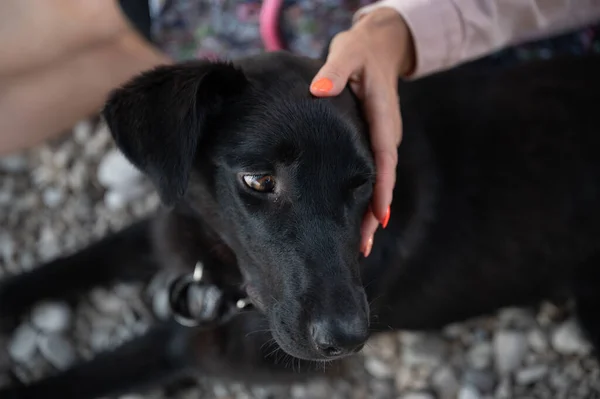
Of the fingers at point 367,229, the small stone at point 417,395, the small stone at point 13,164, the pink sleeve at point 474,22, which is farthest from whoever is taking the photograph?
the small stone at point 13,164

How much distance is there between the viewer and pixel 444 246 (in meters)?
1.62

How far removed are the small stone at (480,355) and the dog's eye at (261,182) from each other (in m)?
0.98

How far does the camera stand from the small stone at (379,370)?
1831mm

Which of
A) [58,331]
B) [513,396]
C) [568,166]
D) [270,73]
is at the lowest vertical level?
[513,396]

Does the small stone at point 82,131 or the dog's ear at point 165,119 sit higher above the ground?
the dog's ear at point 165,119

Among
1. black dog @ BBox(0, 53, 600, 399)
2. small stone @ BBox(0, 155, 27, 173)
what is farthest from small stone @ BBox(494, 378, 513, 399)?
small stone @ BBox(0, 155, 27, 173)

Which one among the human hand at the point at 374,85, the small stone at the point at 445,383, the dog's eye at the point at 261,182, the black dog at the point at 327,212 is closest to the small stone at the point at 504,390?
the small stone at the point at 445,383

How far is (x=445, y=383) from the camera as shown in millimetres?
1814

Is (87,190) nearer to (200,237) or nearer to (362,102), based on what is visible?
(200,237)

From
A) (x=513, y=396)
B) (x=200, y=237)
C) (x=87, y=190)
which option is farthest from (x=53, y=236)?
(x=513, y=396)

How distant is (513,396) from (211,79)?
1.23 meters

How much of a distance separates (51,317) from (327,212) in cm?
102

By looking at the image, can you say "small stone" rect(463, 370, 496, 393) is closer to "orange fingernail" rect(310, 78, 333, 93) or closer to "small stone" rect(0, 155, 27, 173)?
"orange fingernail" rect(310, 78, 333, 93)

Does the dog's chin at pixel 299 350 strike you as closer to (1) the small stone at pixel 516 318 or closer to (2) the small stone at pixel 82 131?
(1) the small stone at pixel 516 318
